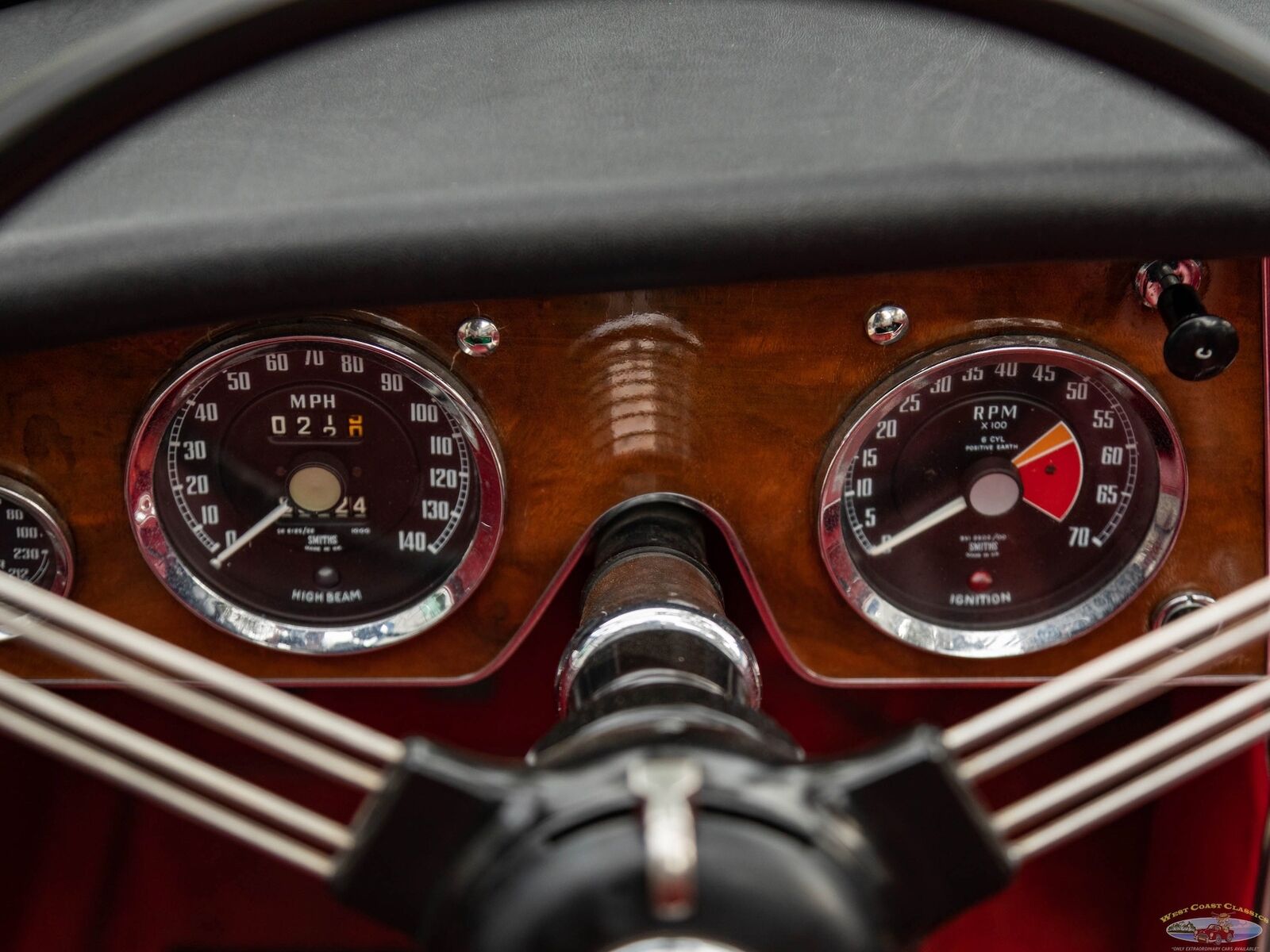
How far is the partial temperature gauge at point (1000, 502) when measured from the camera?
1.39m

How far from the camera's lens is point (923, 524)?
4.78ft

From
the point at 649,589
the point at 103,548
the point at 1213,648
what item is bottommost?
the point at 1213,648

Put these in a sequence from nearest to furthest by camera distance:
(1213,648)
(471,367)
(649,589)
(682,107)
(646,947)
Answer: (646,947), (1213,648), (682,107), (649,589), (471,367)

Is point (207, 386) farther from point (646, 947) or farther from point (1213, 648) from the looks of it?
point (1213, 648)

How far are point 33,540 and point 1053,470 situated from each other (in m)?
1.18

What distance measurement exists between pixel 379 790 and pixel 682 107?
610 millimetres

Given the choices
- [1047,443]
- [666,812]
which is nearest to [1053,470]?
[1047,443]

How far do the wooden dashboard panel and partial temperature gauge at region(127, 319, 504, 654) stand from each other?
0.09ft

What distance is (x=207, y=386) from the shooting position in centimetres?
136

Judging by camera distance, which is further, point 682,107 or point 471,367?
point 471,367

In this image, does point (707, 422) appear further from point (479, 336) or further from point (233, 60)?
point (233, 60)

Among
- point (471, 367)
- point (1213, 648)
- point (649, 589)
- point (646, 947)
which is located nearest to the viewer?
point (646, 947)

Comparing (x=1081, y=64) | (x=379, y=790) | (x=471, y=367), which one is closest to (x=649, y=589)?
(x=471, y=367)

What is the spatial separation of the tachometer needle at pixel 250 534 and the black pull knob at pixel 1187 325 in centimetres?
96
